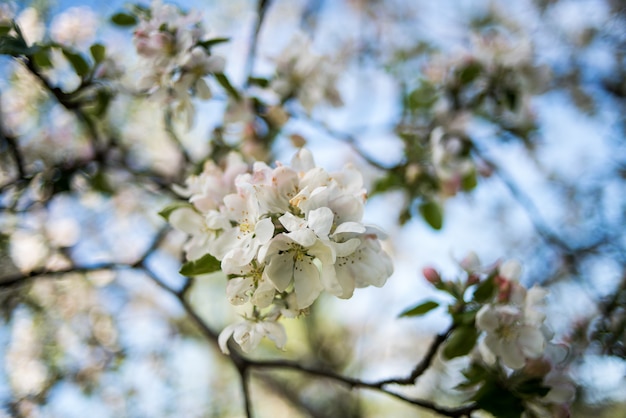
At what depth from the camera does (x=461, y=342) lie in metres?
1.11

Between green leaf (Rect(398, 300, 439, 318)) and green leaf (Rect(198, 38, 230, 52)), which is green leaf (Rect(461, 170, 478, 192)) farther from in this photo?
green leaf (Rect(198, 38, 230, 52))

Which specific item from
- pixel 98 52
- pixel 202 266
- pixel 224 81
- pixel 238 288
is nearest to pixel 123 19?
pixel 98 52

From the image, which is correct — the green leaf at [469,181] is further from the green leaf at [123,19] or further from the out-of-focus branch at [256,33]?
the green leaf at [123,19]

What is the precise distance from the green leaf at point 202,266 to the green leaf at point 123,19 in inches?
31.4

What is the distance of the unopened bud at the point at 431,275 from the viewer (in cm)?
115

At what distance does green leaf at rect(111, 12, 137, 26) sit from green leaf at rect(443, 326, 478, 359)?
1151 mm

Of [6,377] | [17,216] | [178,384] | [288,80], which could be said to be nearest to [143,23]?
[288,80]

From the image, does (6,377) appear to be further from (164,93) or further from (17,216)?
(164,93)

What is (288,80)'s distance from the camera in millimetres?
1714

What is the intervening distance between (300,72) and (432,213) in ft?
2.17

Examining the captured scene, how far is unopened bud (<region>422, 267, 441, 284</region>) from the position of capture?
115 centimetres

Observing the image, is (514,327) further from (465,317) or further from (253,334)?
(253,334)

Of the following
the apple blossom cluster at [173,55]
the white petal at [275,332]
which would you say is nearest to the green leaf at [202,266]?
the white petal at [275,332]

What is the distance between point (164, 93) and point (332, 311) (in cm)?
316
